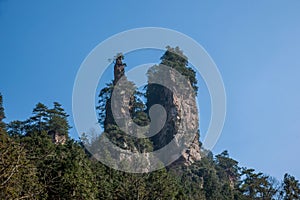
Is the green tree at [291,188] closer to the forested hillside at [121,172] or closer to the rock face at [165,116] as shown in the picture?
the forested hillside at [121,172]

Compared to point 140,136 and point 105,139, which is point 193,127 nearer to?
point 140,136

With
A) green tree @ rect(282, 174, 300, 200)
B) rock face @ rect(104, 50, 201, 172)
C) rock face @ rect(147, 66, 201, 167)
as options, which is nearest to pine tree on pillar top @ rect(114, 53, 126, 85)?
rock face @ rect(104, 50, 201, 172)

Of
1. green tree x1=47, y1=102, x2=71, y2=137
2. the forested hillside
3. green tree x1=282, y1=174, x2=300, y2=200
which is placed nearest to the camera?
the forested hillside

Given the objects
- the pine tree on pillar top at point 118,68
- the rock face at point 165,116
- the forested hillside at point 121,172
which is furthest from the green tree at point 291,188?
the pine tree on pillar top at point 118,68

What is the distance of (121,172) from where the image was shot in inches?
1222

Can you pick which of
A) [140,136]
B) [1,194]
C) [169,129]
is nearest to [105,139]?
[140,136]

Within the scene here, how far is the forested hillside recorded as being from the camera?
2127 cm

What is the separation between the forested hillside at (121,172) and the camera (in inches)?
837

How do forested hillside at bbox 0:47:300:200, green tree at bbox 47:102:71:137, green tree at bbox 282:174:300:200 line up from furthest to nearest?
green tree at bbox 47:102:71:137, green tree at bbox 282:174:300:200, forested hillside at bbox 0:47:300:200

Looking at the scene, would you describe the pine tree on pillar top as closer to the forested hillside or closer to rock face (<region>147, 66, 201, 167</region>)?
the forested hillside

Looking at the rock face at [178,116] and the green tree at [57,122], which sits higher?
the rock face at [178,116]

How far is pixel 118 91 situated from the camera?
172ft

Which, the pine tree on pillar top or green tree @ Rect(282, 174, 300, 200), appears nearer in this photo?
green tree @ Rect(282, 174, 300, 200)

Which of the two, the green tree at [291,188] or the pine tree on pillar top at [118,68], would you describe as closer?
the green tree at [291,188]
